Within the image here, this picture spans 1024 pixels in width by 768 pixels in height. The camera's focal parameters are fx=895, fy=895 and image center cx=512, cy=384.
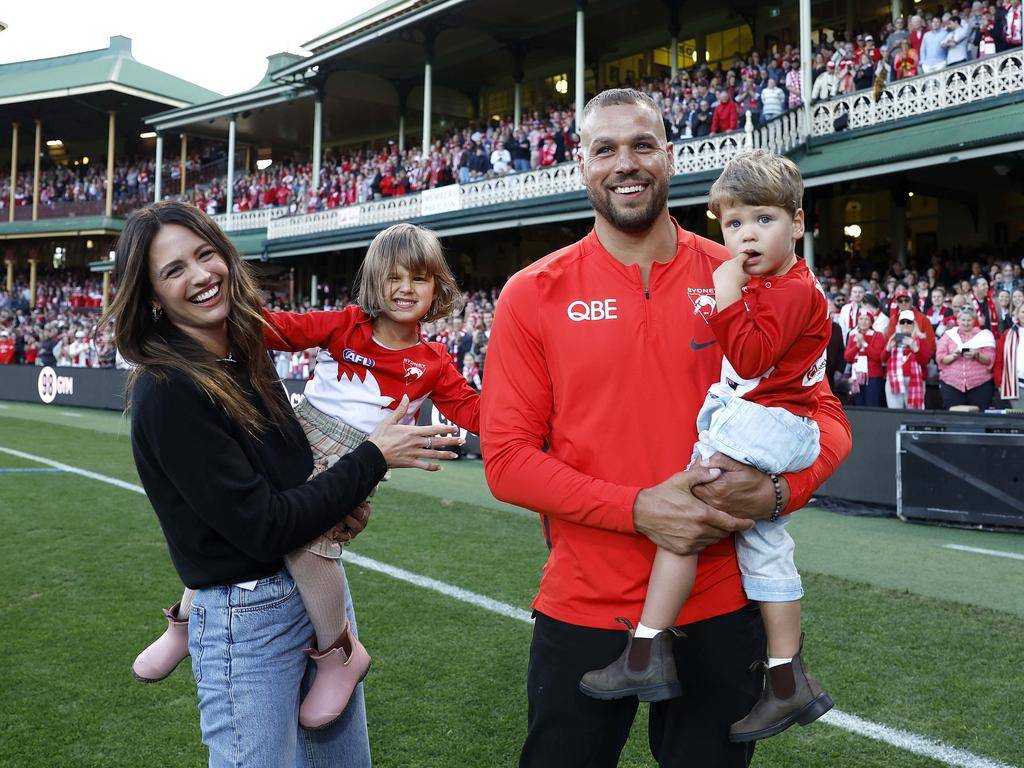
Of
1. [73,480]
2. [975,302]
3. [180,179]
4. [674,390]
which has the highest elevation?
[180,179]

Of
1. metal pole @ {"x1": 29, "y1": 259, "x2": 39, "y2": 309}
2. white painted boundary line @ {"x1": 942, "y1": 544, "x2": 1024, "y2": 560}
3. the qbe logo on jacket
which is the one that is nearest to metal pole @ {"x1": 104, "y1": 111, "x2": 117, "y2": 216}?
metal pole @ {"x1": 29, "y1": 259, "x2": 39, "y2": 309}

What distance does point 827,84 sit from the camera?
17000mm

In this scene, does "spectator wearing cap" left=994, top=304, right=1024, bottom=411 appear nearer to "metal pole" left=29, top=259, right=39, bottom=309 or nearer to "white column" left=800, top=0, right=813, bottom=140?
"white column" left=800, top=0, right=813, bottom=140

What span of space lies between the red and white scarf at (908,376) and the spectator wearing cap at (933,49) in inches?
256

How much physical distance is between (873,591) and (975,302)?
23.0 ft

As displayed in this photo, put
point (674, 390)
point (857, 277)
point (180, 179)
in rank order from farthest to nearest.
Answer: point (180, 179) < point (857, 277) < point (674, 390)

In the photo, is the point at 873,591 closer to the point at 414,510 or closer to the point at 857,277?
the point at 414,510

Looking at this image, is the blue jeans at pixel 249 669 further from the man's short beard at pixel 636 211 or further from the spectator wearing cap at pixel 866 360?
the spectator wearing cap at pixel 866 360

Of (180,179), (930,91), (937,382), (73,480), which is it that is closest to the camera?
(73,480)

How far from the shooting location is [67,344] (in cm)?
2861

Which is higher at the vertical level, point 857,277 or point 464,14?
point 464,14

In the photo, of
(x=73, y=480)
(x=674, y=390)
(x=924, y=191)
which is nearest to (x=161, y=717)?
(x=674, y=390)

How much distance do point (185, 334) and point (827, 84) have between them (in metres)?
17.1

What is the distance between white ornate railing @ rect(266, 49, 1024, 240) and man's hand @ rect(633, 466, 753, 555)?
1384cm
